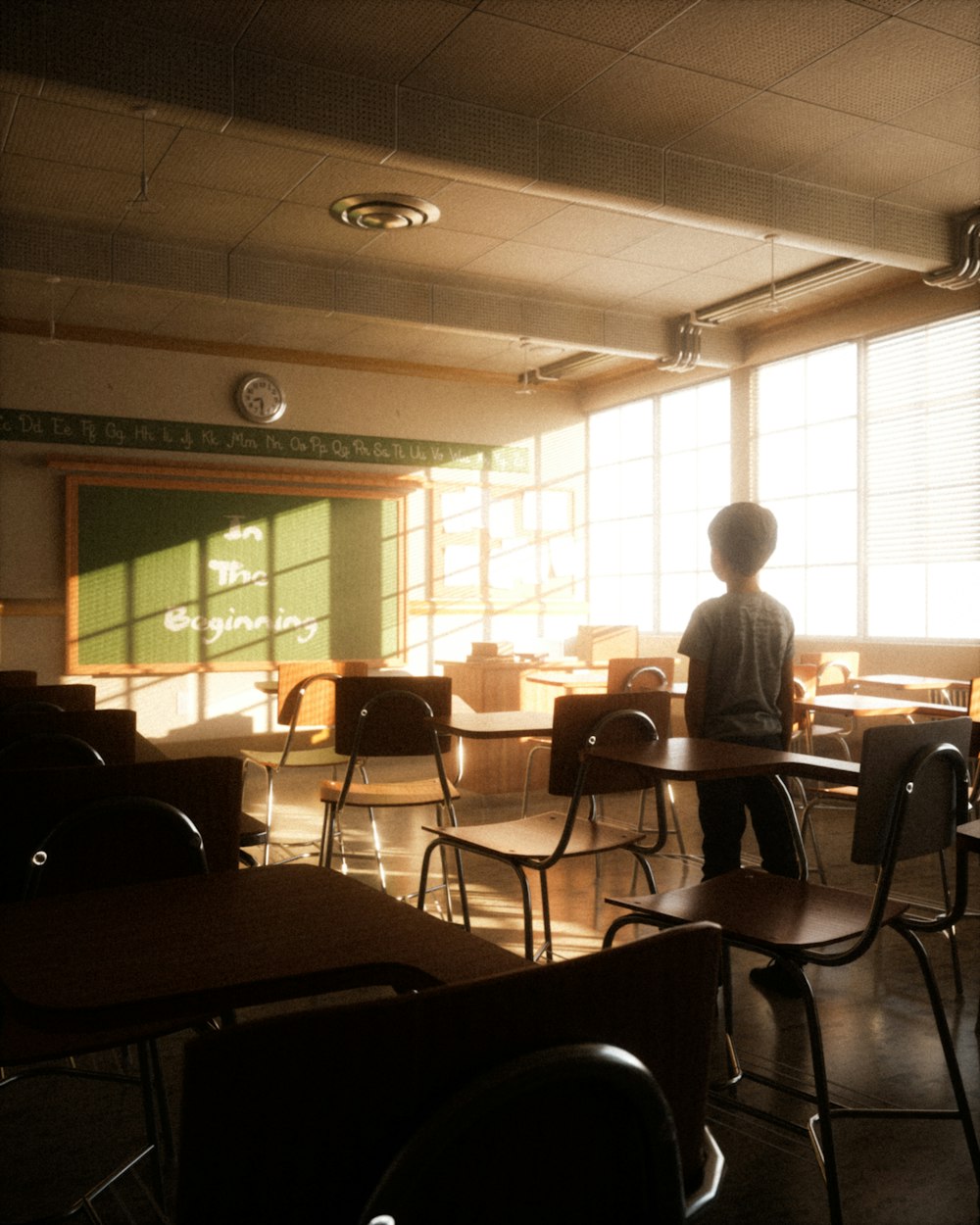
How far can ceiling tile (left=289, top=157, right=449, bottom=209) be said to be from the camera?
542cm

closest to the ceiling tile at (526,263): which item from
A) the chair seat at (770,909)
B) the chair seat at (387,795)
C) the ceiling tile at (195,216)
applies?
the ceiling tile at (195,216)

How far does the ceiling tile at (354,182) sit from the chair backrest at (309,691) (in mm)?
2439

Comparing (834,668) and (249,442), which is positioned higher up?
(249,442)

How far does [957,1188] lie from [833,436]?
6.32 metres

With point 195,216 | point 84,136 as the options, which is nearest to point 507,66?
point 84,136

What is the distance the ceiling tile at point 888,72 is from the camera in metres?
4.30

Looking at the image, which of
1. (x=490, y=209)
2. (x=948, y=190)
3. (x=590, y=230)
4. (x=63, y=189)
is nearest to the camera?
(x=63, y=189)

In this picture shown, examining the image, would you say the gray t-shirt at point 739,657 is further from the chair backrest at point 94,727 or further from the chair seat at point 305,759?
the chair seat at point 305,759

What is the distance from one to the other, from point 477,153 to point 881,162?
212 centimetres

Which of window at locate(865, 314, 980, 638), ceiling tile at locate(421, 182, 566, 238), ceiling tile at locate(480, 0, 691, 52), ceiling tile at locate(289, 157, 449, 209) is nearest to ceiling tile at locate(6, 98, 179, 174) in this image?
ceiling tile at locate(289, 157, 449, 209)

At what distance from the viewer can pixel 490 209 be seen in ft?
19.7

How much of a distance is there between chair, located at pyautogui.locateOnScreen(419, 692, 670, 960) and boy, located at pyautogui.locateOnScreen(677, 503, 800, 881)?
0.18 meters

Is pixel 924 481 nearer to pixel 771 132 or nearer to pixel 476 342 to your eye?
pixel 771 132

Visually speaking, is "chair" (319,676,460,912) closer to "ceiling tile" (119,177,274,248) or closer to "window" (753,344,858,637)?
"ceiling tile" (119,177,274,248)
